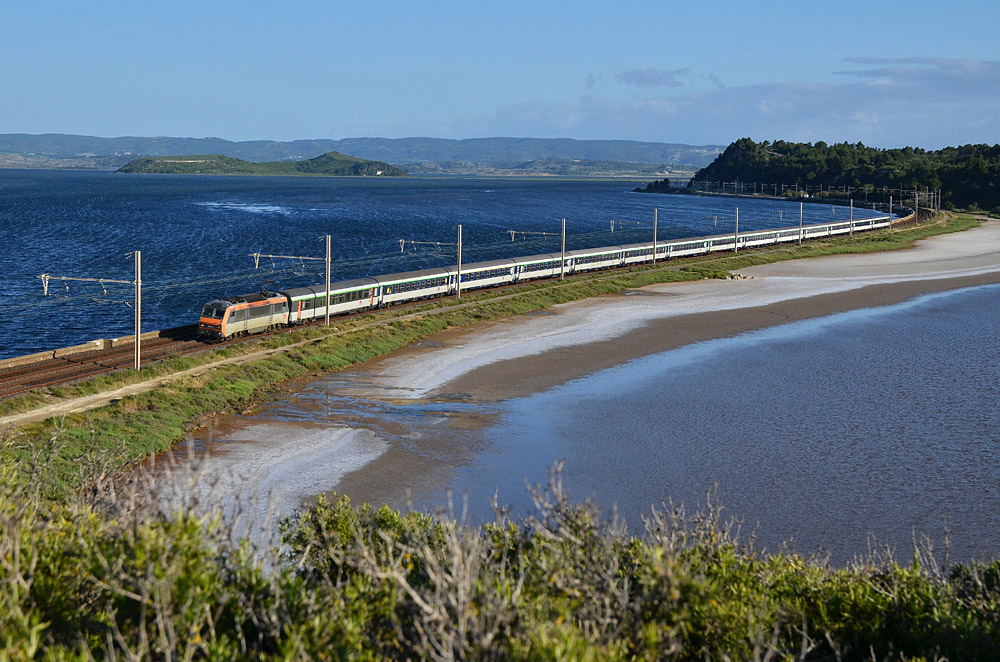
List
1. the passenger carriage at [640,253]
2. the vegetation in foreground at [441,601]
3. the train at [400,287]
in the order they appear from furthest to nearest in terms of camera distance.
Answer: the passenger carriage at [640,253], the train at [400,287], the vegetation in foreground at [441,601]

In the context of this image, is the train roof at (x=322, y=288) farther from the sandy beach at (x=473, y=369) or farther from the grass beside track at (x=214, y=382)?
the sandy beach at (x=473, y=369)

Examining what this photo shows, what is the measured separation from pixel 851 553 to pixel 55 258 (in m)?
80.2

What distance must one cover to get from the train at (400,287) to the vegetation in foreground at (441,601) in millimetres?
29408

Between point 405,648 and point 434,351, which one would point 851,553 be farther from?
point 434,351

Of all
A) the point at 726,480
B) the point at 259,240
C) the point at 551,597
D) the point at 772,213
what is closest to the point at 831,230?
the point at 772,213

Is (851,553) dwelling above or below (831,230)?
below

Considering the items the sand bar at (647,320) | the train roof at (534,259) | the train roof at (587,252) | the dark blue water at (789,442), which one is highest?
the train roof at (587,252)

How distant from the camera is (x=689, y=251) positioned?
9044cm

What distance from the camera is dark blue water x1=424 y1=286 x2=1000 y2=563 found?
80.5 ft

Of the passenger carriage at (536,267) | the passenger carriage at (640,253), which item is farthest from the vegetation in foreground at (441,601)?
the passenger carriage at (640,253)

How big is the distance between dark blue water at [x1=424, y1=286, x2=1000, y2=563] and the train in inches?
624

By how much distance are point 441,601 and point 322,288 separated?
4158 cm

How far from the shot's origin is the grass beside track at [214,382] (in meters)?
23.6

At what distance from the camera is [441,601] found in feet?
33.4
